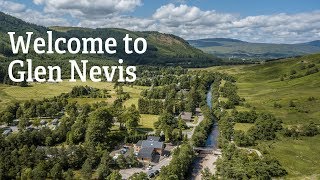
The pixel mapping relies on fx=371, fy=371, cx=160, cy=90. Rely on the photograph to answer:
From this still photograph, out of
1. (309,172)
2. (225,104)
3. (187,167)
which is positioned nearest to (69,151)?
(187,167)

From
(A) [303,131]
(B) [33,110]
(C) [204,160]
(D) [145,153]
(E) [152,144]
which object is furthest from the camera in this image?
(B) [33,110]

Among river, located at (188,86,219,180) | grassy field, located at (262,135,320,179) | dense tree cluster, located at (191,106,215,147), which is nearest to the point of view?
river, located at (188,86,219,180)

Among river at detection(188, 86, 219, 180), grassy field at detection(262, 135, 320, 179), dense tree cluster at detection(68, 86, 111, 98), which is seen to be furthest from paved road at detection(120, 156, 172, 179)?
dense tree cluster at detection(68, 86, 111, 98)

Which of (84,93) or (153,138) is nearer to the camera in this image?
(153,138)

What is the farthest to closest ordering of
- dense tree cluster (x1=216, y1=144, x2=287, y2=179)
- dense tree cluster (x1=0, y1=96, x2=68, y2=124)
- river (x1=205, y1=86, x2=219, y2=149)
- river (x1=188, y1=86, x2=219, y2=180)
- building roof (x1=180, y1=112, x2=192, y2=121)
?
building roof (x1=180, y1=112, x2=192, y2=121) < dense tree cluster (x1=0, y1=96, x2=68, y2=124) < river (x1=205, y1=86, x2=219, y2=149) < river (x1=188, y1=86, x2=219, y2=180) < dense tree cluster (x1=216, y1=144, x2=287, y2=179)

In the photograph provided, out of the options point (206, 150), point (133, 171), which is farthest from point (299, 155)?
point (133, 171)

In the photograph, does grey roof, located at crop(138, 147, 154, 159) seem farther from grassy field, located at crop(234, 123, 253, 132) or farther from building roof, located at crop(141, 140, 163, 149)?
grassy field, located at crop(234, 123, 253, 132)

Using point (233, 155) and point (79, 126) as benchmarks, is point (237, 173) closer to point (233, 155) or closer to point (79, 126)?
point (233, 155)

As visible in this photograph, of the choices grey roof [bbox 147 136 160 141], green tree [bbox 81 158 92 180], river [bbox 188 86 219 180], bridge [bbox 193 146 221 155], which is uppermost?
grey roof [bbox 147 136 160 141]

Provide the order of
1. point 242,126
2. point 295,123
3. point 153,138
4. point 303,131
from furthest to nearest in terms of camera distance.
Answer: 1. point 295,123
2. point 242,126
3. point 303,131
4. point 153,138

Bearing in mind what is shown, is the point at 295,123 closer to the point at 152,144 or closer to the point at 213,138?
the point at 213,138

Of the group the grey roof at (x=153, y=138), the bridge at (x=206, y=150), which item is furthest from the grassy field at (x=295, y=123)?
the grey roof at (x=153, y=138)
